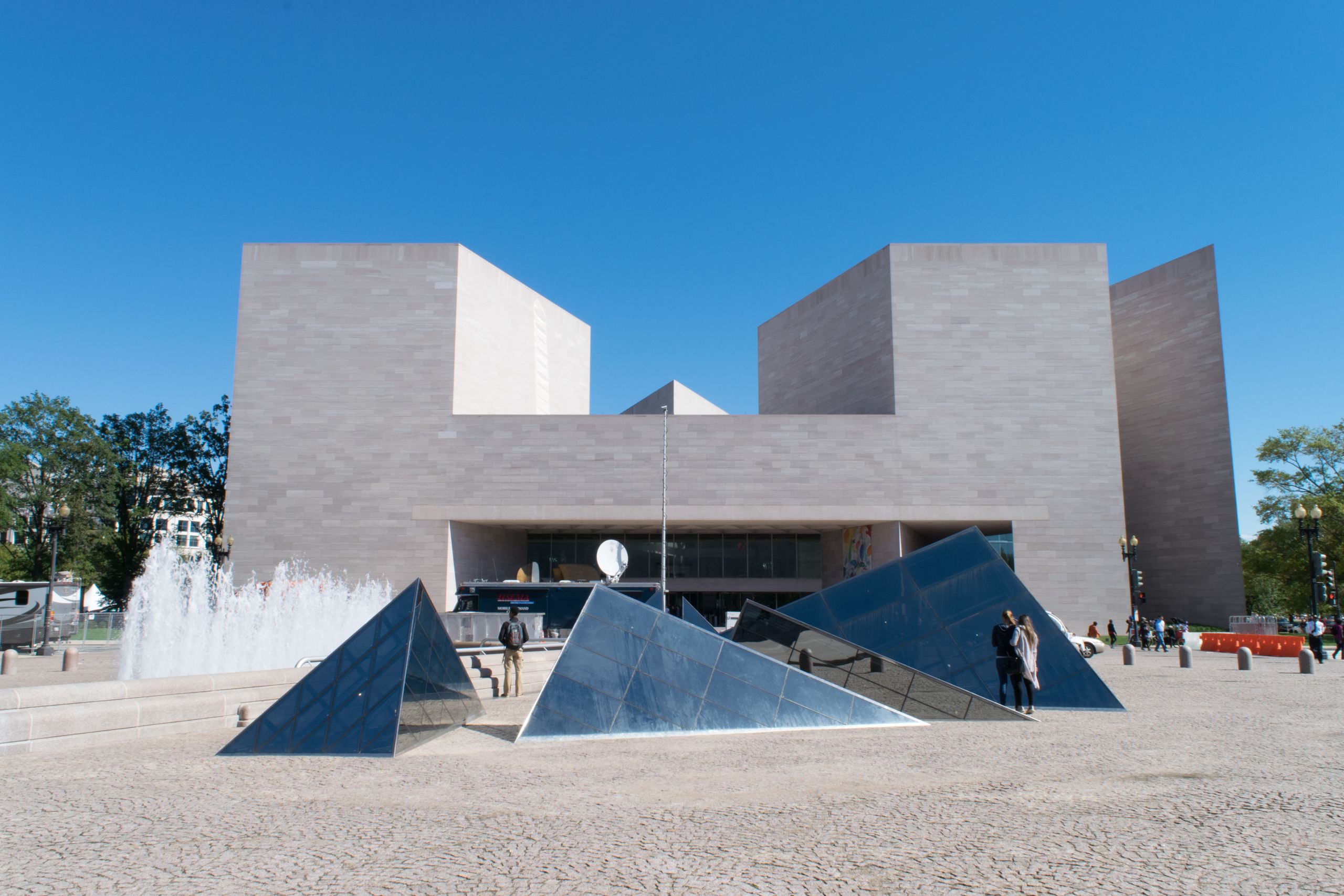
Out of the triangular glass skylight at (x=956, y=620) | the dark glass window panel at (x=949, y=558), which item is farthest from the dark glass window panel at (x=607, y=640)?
the dark glass window panel at (x=949, y=558)

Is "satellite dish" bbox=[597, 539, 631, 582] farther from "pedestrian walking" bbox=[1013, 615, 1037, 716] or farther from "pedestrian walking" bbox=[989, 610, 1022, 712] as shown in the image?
"pedestrian walking" bbox=[1013, 615, 1037, 716]

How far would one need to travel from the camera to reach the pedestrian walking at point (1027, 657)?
12.4 meters

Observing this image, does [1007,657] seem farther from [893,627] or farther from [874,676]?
[893,627]

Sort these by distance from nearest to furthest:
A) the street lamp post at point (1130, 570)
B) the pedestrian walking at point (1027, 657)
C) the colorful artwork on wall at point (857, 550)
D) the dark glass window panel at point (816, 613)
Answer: the pedestrian walking at point (1027, 657)
the dark glass window panel at point (816, 613)
the street lamp post at point (1130, 570)
the colorful artwork on wall at point (857, 550)

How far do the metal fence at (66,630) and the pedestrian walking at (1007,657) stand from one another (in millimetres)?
28666

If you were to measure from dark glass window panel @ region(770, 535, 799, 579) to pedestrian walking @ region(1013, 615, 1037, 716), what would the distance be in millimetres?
33901

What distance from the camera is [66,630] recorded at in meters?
32.6

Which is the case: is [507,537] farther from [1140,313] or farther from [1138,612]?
[1140,313]

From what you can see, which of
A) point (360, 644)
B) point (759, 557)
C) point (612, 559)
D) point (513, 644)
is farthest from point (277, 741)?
point (759, 557)

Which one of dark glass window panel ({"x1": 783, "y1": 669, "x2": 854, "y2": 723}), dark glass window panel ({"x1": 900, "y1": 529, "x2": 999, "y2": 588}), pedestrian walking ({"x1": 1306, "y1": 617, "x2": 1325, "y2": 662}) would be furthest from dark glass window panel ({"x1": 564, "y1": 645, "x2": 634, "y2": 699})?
pedestrian walking ({"x1": 1306, "y1": 617, "x2": 1325, "y2": 662})

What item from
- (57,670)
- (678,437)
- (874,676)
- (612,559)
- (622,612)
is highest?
(678,437)

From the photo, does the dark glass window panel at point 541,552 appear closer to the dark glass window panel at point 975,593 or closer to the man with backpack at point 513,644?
the man with backpack at point 513,644

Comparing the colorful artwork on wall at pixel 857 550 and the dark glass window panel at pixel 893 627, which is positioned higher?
the colorful artwork on wall at pixel 857 550

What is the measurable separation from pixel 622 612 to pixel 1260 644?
84.3 ft
